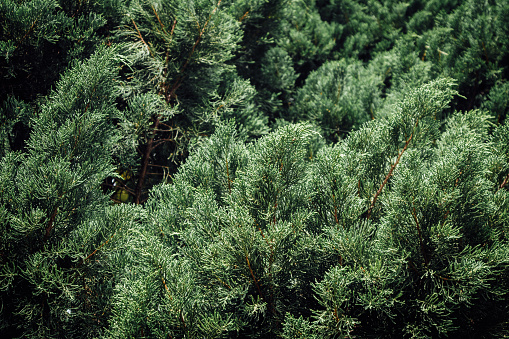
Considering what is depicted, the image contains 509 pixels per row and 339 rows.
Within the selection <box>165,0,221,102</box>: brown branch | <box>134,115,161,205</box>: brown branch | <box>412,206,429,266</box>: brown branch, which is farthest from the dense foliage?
<box>134,115,161,205</box>: brown branch

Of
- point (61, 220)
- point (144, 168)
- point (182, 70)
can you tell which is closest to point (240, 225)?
point (61, 220)

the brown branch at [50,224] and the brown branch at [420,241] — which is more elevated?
the brown branch at [420,241]

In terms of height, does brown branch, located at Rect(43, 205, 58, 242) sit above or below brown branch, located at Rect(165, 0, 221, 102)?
below

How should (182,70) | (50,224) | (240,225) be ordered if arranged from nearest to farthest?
(240,225)
(50,224)
(182,70)

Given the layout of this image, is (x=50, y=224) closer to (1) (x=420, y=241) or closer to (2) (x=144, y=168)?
(2) (x=144, y=168)

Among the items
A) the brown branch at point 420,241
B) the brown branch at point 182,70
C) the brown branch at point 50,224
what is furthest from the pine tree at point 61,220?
the brown branch at point 420,241

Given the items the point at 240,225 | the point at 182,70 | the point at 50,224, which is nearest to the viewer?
the point at 240,225

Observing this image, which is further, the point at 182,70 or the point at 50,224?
the point at 182,70

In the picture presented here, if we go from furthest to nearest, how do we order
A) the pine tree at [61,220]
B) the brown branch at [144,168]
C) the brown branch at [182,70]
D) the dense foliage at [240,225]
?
the brown branch at [144,168] < the brown branch at [182,70] < the pine tree at [61,220] < the dense foliage at [240,225]

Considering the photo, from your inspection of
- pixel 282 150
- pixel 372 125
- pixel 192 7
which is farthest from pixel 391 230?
pixel 192 7

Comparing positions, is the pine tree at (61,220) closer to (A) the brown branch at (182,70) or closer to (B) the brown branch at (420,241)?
(A) the brown branch at (182,70)

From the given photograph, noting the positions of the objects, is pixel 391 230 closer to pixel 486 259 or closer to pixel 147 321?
pixel 486 259

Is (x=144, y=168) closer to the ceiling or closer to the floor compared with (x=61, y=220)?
closer to the floor

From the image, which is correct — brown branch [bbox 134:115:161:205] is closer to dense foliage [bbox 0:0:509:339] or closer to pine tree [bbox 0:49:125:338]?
dense foliage [bbox 0:0:509:339]
